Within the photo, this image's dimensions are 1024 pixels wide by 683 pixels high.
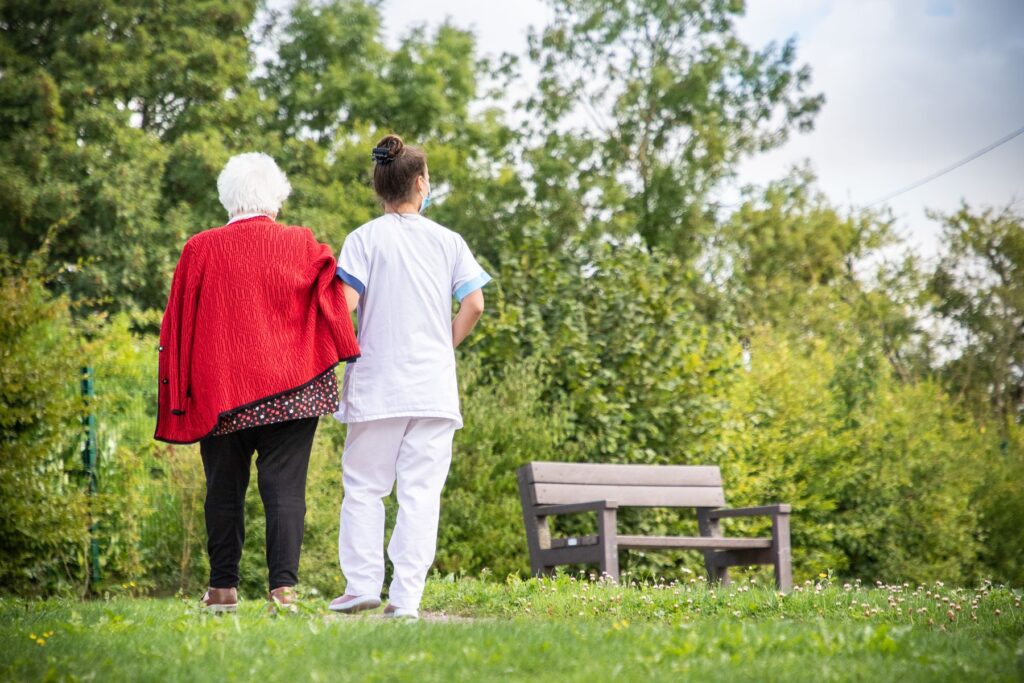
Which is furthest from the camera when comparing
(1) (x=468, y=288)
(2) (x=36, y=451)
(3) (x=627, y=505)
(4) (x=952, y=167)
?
(4) (x=952, y=167)

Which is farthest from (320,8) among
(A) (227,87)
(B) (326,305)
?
(B) (326,305)

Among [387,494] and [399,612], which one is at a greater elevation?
[387,494]

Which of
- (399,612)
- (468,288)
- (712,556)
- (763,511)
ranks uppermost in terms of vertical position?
(468,288)

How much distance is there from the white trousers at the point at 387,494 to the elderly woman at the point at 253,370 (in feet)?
0.70

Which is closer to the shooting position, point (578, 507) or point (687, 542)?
point (578, 507)

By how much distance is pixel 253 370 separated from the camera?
466cm

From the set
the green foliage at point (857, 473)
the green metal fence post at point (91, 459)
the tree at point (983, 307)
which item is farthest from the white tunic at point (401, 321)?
the tree at point (983, 307)

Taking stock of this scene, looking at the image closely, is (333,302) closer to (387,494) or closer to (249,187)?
(249,187)

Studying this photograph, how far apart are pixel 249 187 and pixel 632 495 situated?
4369 mm

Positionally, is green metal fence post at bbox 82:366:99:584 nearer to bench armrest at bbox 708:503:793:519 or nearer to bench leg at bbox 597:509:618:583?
bench leg at bbox 597:509:618:583

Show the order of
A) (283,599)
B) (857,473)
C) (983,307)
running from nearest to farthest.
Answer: (283,599)
(857,473)
(983,307)

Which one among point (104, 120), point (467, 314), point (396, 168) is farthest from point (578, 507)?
point (104, 120)

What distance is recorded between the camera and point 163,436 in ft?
15.7

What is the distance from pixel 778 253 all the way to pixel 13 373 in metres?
22.3
